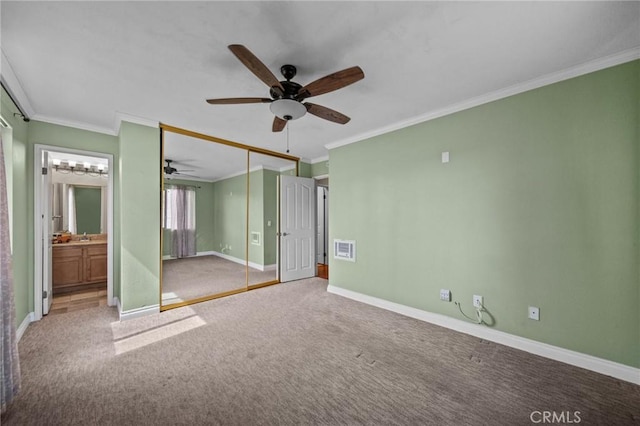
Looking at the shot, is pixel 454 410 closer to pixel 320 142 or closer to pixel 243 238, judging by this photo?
pixel 320 142

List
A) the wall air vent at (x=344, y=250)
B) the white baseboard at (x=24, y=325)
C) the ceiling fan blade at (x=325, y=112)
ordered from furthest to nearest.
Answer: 1. the wall air vent at (x=344, y=250)
2. the white baseboard at (x=24, y=325)
3. the ceiling fan blade at (x=325, y=112)

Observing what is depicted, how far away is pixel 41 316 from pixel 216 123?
3185 mm

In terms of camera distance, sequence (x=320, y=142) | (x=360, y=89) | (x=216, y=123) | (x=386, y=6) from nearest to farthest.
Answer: (x=386, y=6) → (x=360, y=89) → (x=216, y=123) → (x=320, y=142)

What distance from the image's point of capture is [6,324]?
168 cm

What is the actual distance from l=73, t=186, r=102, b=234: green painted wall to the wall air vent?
463 cm

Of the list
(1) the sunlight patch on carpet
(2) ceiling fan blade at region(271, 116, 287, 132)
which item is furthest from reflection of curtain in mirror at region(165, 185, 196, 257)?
(2) ceiling fan blade at region(271, 116, 287, 132)

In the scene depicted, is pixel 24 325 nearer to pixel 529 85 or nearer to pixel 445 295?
pixel 445 295

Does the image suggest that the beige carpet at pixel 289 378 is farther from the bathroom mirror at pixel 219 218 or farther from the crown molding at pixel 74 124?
the crown molding at pixel 74 124

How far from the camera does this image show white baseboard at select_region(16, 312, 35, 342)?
8.35 ft

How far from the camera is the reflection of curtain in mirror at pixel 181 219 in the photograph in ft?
18.5

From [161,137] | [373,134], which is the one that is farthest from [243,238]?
[373,134]

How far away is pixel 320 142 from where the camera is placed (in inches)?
164

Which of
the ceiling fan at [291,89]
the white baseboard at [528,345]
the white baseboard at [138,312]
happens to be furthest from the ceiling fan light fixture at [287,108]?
the white baseboard at [138,312]

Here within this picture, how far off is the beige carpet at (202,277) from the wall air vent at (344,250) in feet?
4.98
